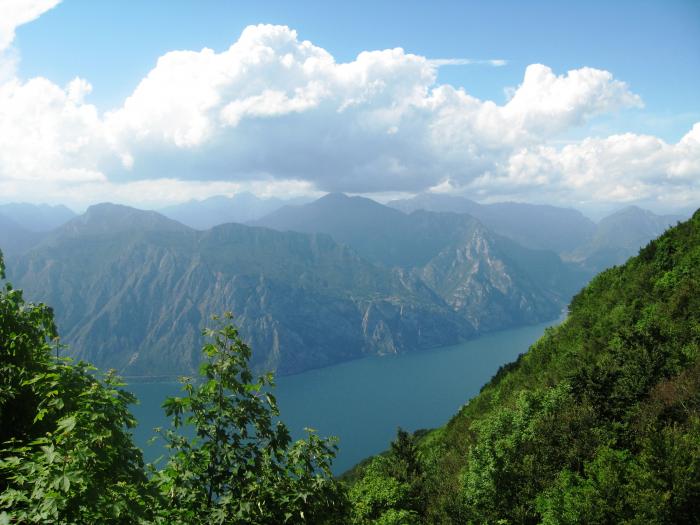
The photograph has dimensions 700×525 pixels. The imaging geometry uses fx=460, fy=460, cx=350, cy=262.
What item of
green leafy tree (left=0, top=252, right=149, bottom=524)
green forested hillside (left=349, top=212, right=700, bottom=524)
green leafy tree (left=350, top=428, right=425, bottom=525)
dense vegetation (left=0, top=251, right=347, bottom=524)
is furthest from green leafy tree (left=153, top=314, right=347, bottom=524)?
green leafy tree (left=350, top=428, right=425, bottom=525)

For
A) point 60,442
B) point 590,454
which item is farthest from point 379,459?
point 60,442

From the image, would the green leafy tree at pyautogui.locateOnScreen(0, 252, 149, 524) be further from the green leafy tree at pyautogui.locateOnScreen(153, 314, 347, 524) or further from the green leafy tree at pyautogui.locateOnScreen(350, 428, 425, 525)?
the green leafy tree at pyautogui.locateOnScreen(350, 428, 425, 525)

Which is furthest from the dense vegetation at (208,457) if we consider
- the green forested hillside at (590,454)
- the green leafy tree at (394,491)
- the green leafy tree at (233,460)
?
the green leafy tree at (394,491)

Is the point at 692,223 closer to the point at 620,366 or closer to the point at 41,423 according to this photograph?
the point at 620,366

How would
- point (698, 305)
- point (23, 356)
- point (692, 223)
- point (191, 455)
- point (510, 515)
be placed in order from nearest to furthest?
1. point (191, 455)
2. point (23, 356)
3. point (510, 515)
4. point (698, 305)
5. point (692, 223)

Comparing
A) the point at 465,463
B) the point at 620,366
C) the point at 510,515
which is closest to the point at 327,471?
the point at 510,515

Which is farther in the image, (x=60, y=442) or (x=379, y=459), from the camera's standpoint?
(x=379, y=459)

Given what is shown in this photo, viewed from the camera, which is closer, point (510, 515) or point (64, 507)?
point (64, 507)

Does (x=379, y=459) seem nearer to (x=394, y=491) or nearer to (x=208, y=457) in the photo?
(x=394, y=491)
